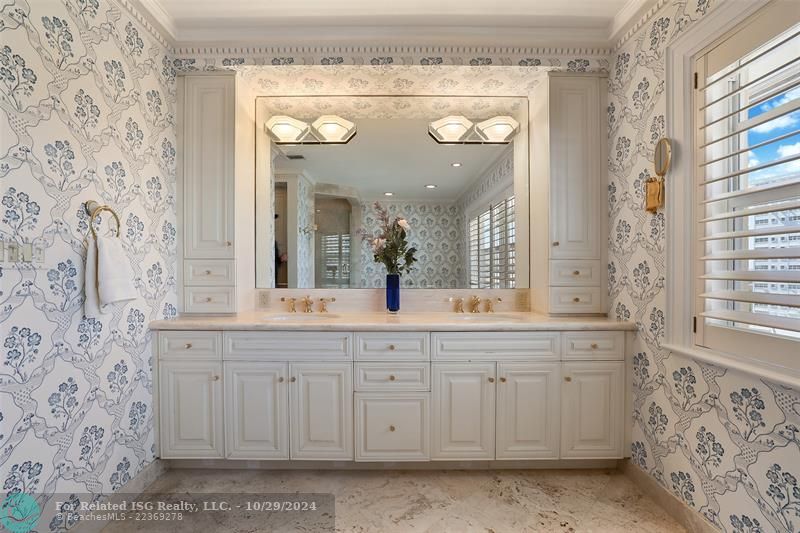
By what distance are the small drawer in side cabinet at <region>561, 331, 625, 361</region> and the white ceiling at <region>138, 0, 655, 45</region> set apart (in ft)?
5.74

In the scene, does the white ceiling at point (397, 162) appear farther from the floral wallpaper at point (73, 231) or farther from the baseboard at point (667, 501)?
the baseboard at point (667, 501)

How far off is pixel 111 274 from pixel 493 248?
222 centimetres

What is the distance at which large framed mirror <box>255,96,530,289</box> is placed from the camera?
2.63m

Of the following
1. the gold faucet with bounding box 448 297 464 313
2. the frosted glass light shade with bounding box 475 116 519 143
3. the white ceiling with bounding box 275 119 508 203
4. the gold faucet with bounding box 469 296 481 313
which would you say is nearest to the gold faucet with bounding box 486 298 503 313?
the gold faucet with bounding box 469 296 481 313

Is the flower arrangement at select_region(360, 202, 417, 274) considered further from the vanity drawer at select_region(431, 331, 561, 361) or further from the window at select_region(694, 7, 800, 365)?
the window at select_region(694, 7, 800, 365)

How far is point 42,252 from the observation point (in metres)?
1.38

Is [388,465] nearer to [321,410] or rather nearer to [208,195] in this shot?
[321,410]

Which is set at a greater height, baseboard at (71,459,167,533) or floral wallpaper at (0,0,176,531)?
floral wallpaper at (0,0,176,531)

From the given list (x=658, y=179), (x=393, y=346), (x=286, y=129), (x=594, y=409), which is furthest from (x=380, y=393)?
(x=286, y=129)

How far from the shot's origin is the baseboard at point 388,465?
2088 mm

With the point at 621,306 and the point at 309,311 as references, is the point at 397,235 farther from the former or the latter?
the point at 621,306

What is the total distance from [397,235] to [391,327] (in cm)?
78

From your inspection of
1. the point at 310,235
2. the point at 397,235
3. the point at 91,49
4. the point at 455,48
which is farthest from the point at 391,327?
the point at 91,49

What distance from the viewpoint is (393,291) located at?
2500 millimetres
